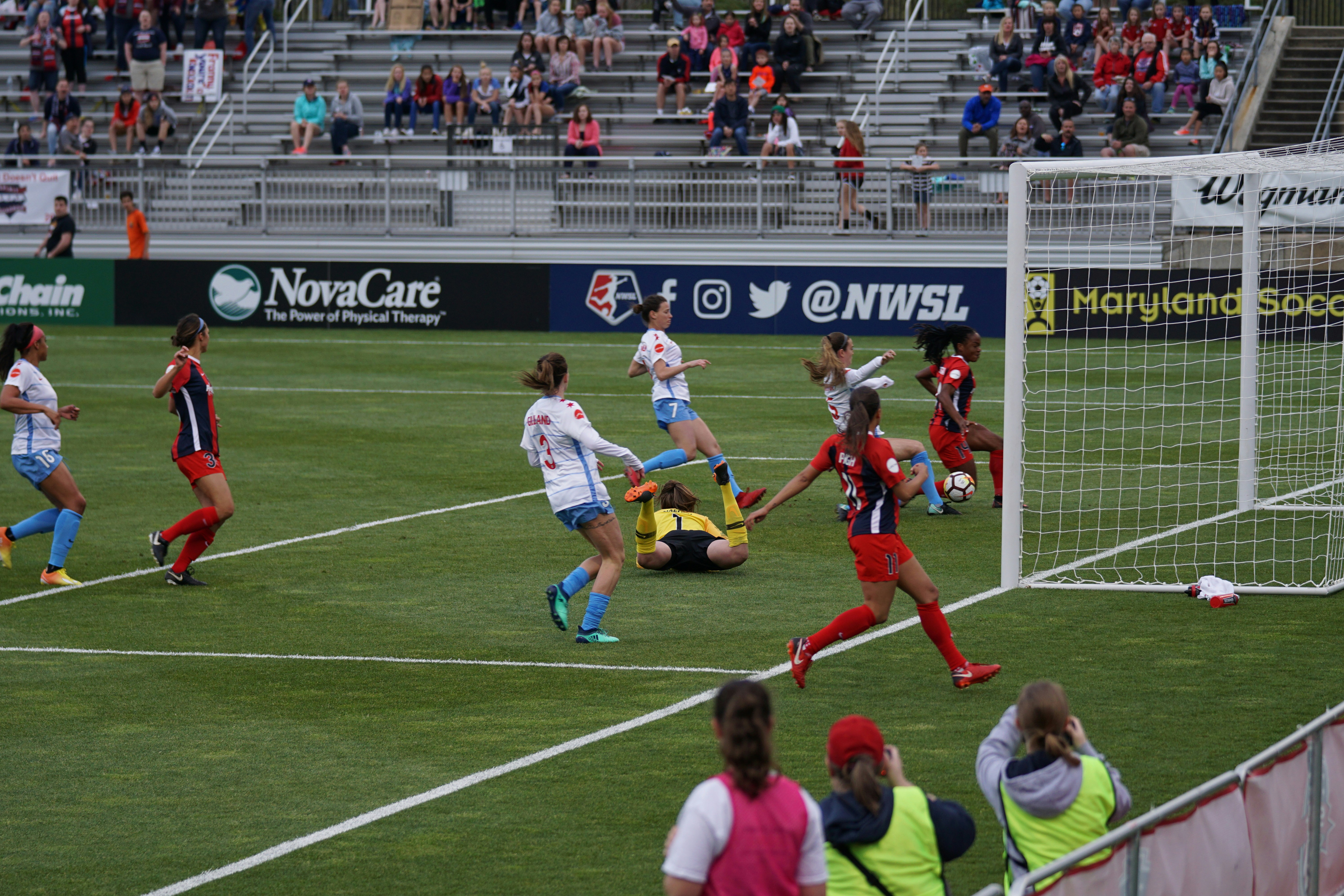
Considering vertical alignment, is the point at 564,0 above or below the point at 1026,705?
above

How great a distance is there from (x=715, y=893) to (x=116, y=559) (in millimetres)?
10676

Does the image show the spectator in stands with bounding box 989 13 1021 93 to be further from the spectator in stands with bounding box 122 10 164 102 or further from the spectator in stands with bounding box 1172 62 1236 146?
the spectator in stands with bounding box 122 10 164 102

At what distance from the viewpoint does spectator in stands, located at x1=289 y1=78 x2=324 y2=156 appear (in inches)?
1505

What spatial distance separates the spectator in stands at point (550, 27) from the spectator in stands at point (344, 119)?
15.6 ft

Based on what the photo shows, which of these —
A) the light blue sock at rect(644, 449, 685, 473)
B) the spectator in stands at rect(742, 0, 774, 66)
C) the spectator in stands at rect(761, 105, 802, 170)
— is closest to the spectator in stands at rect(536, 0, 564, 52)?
the spectator in stands at rect(742, 0, 774, 66)

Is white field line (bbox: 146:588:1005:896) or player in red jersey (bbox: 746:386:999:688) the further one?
player in red jersey (bbox: 746:386:999:688)

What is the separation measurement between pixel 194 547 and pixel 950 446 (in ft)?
22.5

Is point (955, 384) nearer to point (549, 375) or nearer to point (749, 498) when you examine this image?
point (749, 498)

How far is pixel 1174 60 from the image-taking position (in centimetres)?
3559

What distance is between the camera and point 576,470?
1074 cm

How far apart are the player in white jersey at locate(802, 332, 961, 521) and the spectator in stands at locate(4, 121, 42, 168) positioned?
28857 millimetres

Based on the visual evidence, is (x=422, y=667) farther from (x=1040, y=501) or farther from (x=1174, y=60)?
(x=1174, y=60)

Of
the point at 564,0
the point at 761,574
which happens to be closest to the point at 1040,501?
the point at 761,574

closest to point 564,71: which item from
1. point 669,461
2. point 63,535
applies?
point 669,461
